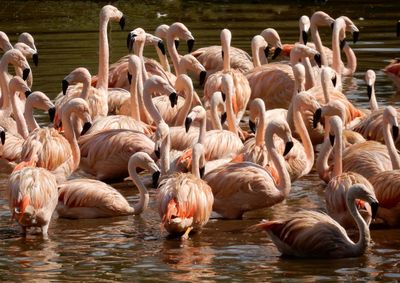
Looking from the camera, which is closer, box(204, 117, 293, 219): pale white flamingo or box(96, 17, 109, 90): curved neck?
box(204, 117, 293, 219): pale white flamingo

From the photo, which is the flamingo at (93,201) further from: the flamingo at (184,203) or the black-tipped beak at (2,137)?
the black-tipped beak at (2,137)

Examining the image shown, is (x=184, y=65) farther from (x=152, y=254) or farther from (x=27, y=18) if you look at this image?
(x=27, y=18)

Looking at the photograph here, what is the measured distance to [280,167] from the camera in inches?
356

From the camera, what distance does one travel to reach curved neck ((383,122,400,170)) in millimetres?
9055

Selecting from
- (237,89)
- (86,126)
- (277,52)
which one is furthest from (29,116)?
(277,52)

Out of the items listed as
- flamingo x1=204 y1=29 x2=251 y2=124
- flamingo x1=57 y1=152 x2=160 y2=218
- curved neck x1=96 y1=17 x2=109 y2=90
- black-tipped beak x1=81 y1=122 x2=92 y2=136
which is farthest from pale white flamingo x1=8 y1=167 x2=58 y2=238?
curved neck x1=96 y1=17 x2=109 y2=90

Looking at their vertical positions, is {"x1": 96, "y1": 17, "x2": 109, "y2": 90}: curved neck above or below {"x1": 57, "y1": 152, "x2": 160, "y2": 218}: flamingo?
above

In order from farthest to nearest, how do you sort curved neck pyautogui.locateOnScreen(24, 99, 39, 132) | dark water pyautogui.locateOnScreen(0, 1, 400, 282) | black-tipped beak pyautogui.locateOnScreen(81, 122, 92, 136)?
1. curved neck pyautogui.locateOnScreen(24, 99, 39, 132)
2. black-tipped beak pyautogui.locateOnScreen(81, 122, 92, 136)
3. dark water pyautogui.locateOnScreen(0, 1, 400, 282)

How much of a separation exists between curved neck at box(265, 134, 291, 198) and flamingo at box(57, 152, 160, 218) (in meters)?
0.86

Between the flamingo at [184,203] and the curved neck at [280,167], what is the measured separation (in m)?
0.67

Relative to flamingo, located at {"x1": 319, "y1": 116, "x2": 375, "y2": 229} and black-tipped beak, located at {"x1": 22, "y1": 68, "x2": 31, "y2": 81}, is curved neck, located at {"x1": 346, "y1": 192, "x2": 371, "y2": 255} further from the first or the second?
black-tipped beak, located at {"x1": 22, "y1": 68, "x2": 31, "y2": 81}

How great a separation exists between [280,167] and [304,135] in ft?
3.50

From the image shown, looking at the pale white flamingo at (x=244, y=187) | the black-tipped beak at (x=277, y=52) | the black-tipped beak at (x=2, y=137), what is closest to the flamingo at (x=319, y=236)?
the pale white flamingo at (x=244, y=187)

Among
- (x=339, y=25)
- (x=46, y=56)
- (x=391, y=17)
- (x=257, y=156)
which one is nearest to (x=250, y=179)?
(x=257, y=156)
